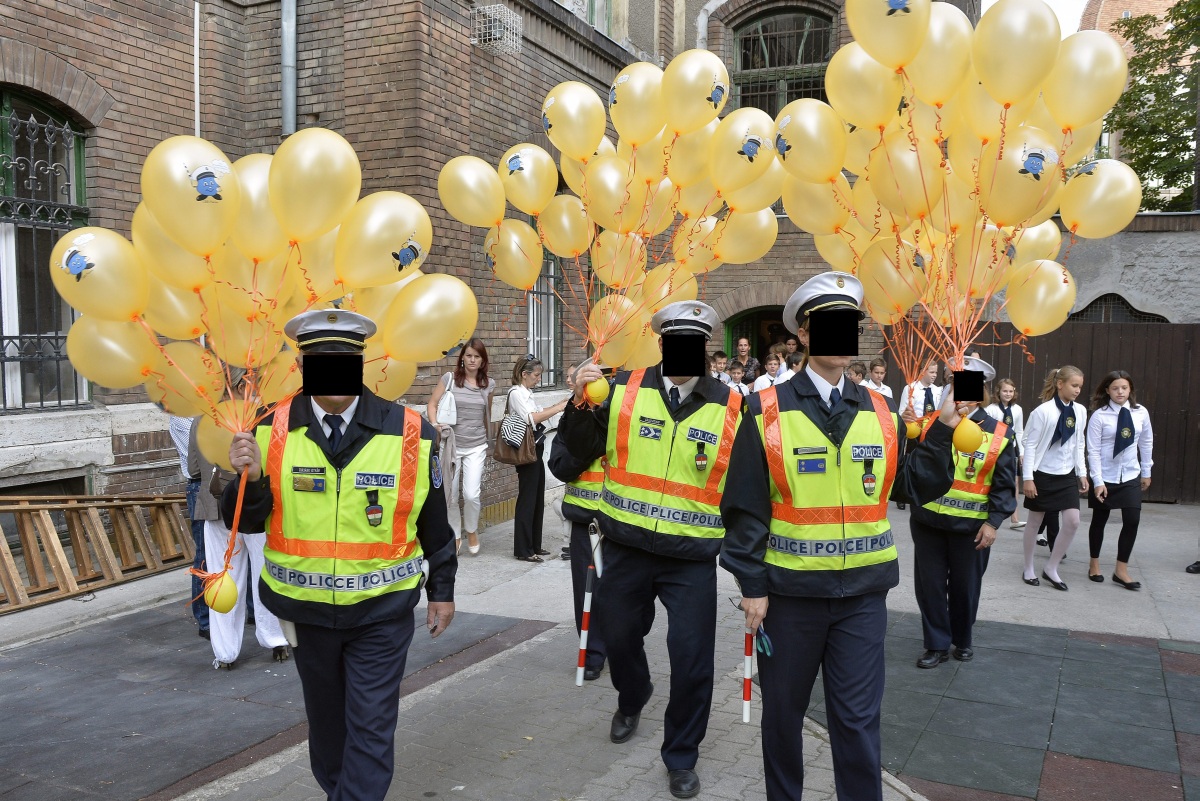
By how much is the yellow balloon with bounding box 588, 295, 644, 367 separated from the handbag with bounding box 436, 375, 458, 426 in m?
2.77

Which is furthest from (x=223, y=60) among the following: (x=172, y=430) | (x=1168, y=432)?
(x=1168, y=432)

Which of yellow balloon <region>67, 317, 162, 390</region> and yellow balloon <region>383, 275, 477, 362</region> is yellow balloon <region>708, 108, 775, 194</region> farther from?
yellow balloon <region>67, 317, 162, 390</region>

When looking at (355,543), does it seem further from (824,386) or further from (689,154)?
(689,154)

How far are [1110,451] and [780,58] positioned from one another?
34.2 feet

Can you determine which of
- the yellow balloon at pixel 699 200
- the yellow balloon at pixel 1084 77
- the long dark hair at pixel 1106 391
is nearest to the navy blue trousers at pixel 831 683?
the yellow balloon at pixel 1084 77

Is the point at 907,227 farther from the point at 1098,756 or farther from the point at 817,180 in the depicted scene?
the point at 1098,756

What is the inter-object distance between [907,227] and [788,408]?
7.93 ft

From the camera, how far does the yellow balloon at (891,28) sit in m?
4.71

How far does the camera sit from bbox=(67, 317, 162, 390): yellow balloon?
3.91 meters

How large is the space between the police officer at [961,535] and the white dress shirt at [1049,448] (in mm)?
2364

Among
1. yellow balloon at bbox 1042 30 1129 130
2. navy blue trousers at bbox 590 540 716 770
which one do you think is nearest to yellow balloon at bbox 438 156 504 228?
navy blue trousers at bbox 590 540 716 770

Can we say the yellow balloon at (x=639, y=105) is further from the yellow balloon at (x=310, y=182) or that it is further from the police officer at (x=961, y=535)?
the police officer at (x=961, y=535)

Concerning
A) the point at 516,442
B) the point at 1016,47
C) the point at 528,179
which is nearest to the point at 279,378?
the point at 528,179

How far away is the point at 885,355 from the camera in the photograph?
1448 centimetres
